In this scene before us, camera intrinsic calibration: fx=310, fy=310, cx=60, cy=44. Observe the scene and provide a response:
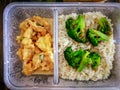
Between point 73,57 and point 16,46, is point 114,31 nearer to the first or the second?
point 73,57

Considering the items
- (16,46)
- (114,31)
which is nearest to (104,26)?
(114,31)

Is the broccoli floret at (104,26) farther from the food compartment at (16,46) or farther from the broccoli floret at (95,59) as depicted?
the food compartment at (16,46)

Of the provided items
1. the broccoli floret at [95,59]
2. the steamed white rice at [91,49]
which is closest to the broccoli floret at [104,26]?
the steamed white rice at [91,49]

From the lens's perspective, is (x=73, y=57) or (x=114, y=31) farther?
(x=114, y=31)

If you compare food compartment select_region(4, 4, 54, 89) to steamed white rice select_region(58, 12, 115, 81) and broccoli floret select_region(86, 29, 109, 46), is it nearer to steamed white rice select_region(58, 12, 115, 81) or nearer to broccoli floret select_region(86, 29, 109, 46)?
steamed white rice select_region(58, 12, 115, 81)

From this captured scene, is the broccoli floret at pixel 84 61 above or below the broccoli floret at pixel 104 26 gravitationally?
below

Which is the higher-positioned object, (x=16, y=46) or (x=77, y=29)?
(x=77, y=29)

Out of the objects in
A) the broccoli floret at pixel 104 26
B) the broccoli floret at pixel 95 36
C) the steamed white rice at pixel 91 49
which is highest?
the broccoli floret at pixel 104 26
